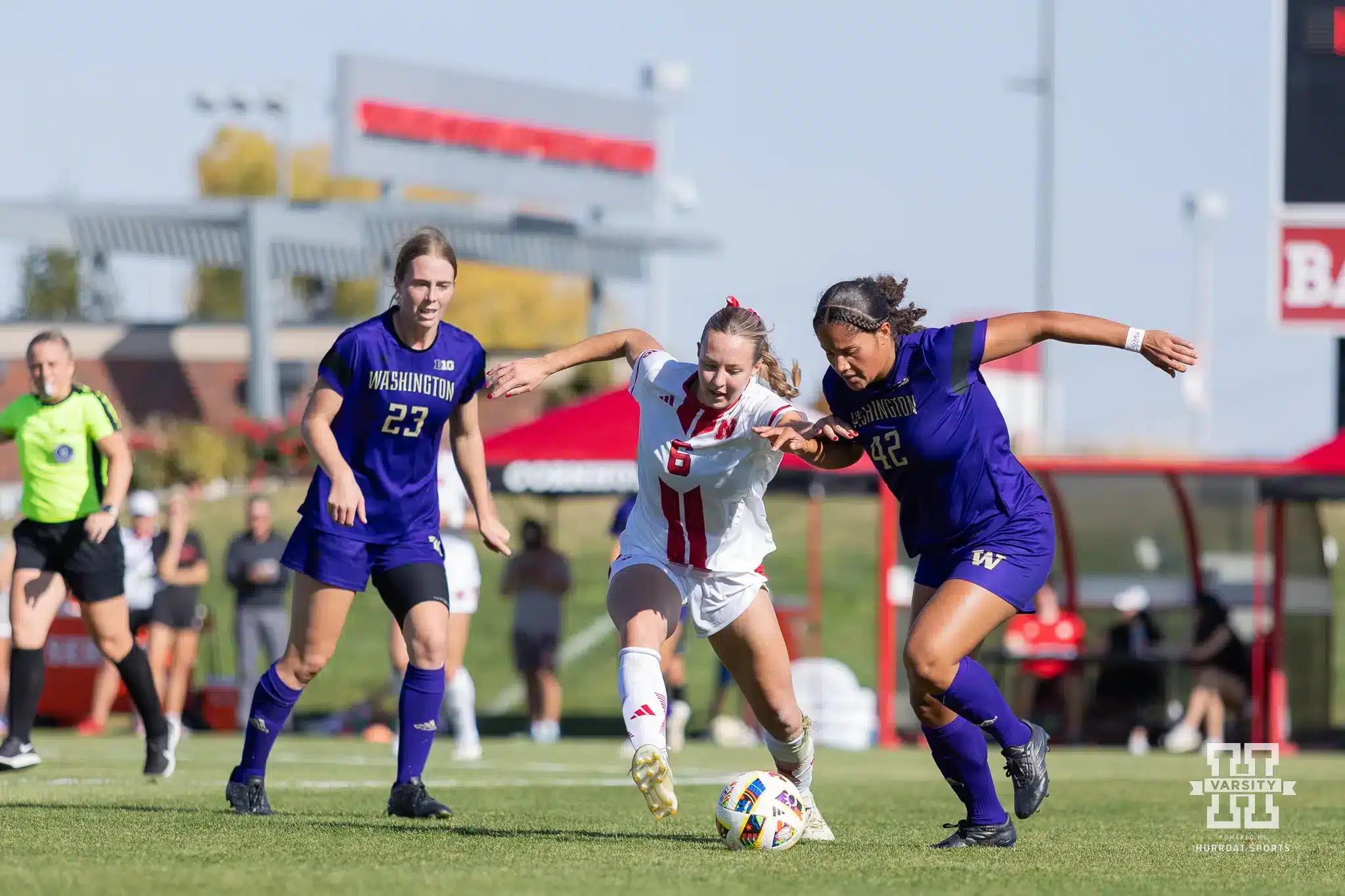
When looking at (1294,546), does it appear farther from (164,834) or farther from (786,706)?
(164,834)

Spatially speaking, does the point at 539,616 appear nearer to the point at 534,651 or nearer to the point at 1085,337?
the point at 534,651

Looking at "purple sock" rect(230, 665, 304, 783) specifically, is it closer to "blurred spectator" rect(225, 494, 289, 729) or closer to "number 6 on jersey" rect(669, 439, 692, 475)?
"number 6 on jersey" rect(669, 439, 692, 475)

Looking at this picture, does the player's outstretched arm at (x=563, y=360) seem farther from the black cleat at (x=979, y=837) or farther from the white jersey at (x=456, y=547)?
the white jersey at (x=456, y=547)

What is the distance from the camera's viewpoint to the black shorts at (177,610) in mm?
15477

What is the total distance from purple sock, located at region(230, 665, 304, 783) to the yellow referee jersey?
200cm

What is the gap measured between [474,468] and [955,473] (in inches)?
79.5

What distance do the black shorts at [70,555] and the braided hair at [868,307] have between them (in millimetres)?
4026

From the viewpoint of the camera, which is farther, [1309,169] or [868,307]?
[1309,169]

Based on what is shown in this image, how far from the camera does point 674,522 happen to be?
6.31 metres

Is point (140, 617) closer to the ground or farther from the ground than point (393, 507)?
closer to the ground

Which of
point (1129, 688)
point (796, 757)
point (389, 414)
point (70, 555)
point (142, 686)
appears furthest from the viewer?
point (1129, 688)

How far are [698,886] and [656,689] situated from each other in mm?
1147

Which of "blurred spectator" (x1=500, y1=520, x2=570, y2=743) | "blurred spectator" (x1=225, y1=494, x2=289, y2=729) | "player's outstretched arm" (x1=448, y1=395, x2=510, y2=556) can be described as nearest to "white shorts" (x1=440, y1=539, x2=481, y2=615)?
"blurred spectator" (x1=225, y1=494, x2=289, y2=729)

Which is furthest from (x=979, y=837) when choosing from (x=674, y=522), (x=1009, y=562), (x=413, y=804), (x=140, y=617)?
(x=140, y=617)
